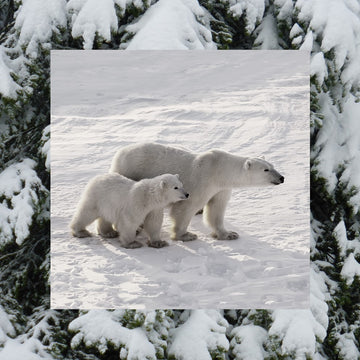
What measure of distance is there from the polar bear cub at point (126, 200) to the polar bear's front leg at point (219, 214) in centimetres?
36

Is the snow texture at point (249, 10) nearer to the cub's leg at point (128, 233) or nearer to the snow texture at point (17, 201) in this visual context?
the cub's leg at point (128, 233)

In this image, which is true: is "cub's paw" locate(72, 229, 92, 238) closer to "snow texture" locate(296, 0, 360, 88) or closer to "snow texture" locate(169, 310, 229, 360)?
"snow texture" locate(169, 310, 229, 360)

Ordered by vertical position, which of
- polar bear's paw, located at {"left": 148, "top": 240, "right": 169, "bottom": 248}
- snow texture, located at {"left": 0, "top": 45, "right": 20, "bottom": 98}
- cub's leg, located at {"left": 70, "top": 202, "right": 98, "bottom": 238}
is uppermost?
snow texture, located at {"left": 0, "top": 45, "right": 20, "bottom": 98}

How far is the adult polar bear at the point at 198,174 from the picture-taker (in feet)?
15.2

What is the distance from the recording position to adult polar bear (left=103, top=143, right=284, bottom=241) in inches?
182

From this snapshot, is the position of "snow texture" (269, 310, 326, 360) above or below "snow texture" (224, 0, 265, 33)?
below

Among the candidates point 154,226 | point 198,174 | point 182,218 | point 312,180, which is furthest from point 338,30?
point 154,226

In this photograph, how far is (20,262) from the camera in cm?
524

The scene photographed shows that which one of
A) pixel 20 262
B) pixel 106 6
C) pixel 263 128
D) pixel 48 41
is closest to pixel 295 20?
pixel 263 128

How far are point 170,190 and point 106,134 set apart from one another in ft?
3.05

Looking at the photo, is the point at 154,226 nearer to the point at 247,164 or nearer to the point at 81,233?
the point at 81,233

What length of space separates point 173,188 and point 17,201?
3.79 ft

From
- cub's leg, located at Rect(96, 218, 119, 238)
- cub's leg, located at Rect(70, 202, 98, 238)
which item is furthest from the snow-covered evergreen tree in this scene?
cub's leg, located at Rect(96, 218, 119, 238)

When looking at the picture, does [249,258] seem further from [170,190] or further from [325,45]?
[325,45]
